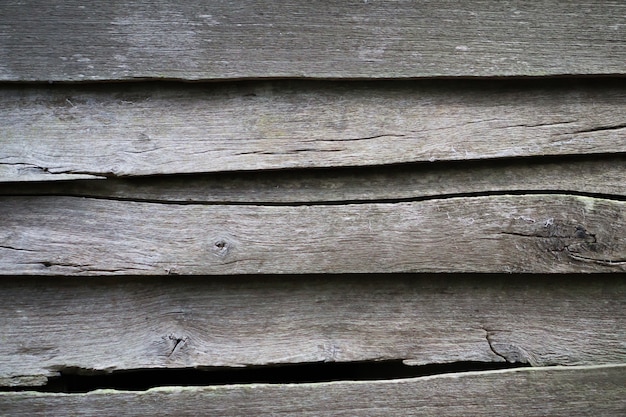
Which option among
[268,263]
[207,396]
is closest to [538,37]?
[268,263]

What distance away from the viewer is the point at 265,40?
0.96 meters

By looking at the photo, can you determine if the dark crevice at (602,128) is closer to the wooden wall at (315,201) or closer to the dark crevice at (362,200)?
the wooden wall at (315,201)

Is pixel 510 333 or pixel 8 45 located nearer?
pixel 8 45

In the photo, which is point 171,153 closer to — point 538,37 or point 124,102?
point 124,102

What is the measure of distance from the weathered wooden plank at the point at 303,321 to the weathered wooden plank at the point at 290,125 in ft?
0.75

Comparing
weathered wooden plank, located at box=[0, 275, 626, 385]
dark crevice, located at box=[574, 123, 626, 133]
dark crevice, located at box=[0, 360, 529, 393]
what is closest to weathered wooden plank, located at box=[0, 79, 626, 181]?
dark crevice, located at box=[574, 123, 626, 133]

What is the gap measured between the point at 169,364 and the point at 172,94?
50 centimetres

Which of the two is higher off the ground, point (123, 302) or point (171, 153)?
point (171, 153)

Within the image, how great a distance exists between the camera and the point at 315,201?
A: 101cm

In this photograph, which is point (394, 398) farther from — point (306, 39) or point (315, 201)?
point (306, 39)

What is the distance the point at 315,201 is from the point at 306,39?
0.28 m

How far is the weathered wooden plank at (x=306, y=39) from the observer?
0.94m

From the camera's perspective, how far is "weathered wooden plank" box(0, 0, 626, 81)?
0.94m

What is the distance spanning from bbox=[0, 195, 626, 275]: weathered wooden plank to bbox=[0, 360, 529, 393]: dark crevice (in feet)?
0.71
